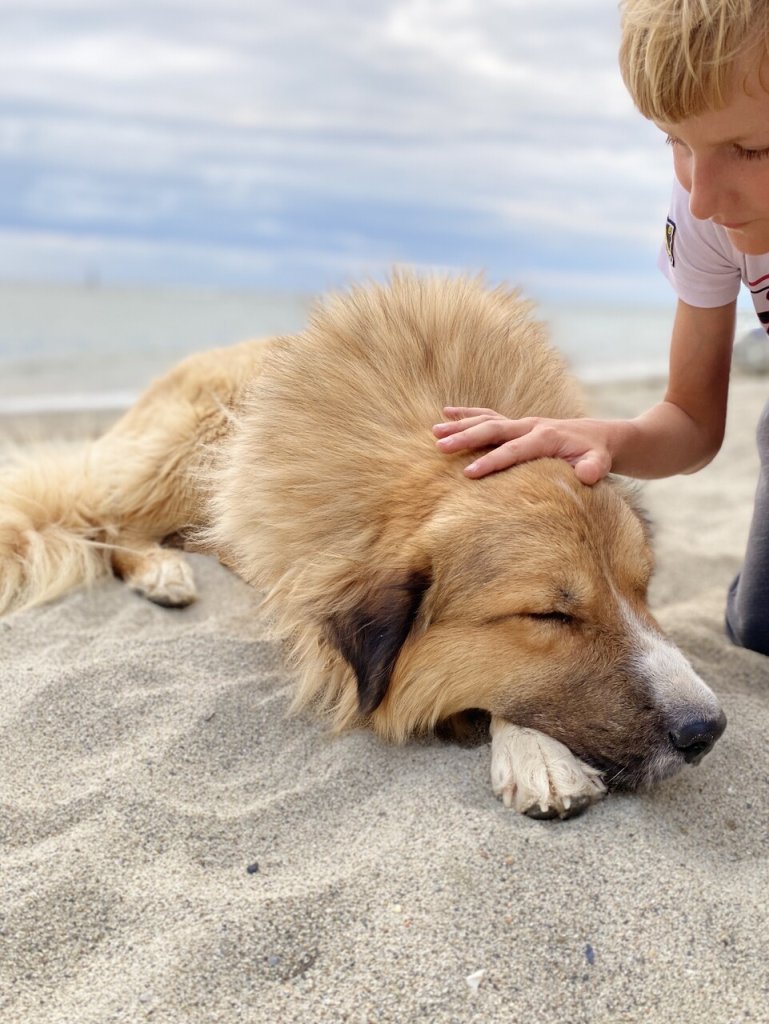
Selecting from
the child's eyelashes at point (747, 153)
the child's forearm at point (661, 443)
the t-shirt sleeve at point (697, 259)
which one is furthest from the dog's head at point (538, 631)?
the t-shirt sleeve at point (697, 259)

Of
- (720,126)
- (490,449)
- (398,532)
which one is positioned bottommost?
(398,532)

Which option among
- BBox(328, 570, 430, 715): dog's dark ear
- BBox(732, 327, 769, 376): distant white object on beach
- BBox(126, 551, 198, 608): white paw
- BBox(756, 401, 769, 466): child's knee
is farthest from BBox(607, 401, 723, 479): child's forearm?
BBox(732, 327, 769, 376): distant white object on beach

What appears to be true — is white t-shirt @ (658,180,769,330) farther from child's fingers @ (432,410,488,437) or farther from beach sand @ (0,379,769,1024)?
beach sand @ (0,379,769,1024)

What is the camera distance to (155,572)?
380 centimetres

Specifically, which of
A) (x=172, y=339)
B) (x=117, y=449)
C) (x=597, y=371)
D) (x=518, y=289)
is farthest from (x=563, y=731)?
(x=172, y=339)

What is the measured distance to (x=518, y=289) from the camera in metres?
3.70

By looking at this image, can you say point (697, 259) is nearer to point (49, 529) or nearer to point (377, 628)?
point (377, 628)

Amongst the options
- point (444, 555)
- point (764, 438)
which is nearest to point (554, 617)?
point (444, 555)

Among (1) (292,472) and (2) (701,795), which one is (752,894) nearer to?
(2) (701,795)

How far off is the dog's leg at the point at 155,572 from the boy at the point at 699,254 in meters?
1.46

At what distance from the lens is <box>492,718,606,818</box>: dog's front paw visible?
235cm

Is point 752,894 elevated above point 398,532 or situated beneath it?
situated beneath

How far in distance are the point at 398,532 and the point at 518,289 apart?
4.83ft

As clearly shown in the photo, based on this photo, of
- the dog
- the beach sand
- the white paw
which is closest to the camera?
the beach sand
